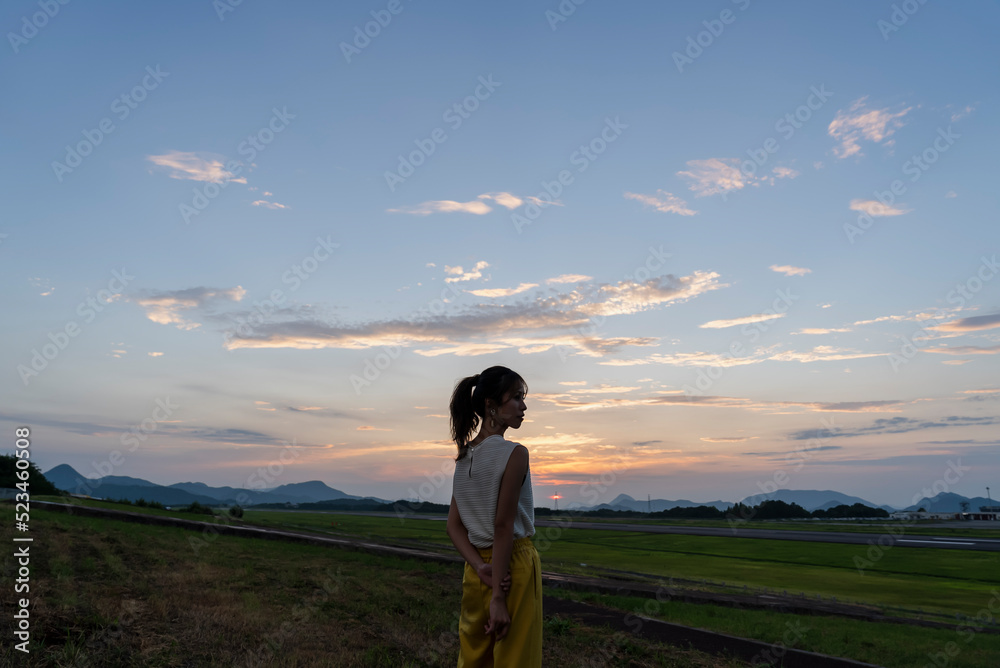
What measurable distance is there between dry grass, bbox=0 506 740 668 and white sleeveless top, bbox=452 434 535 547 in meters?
3.78

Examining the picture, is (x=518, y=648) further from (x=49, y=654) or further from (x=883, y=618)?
(x=883, y=618)

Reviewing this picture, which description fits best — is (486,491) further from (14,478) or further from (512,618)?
(14,478)

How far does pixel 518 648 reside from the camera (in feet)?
10.1

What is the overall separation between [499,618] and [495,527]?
1.42ft

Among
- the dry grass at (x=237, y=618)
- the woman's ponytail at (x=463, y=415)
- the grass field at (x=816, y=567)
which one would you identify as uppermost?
the woman's ponytail at (x=463, y=415)

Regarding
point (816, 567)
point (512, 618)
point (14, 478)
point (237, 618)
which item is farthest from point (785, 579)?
point (14, 478)

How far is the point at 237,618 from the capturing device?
7.43 m

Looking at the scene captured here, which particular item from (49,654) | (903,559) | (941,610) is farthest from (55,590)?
(903,559)

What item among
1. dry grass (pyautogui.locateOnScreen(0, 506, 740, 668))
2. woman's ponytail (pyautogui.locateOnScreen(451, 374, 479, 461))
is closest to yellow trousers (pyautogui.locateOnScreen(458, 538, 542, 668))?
woman's ponytail (pyautogui.locateOnScreen(451, 374, 479, 461))

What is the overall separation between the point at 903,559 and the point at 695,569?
13.7 meters

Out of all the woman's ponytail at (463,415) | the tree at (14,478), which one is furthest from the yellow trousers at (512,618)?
the tree at (14,478)

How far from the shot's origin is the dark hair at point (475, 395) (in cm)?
335

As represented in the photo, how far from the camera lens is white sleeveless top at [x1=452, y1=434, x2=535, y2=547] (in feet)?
10.4

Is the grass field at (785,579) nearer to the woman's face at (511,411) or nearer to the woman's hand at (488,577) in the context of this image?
the woman's hand at (488,577)
